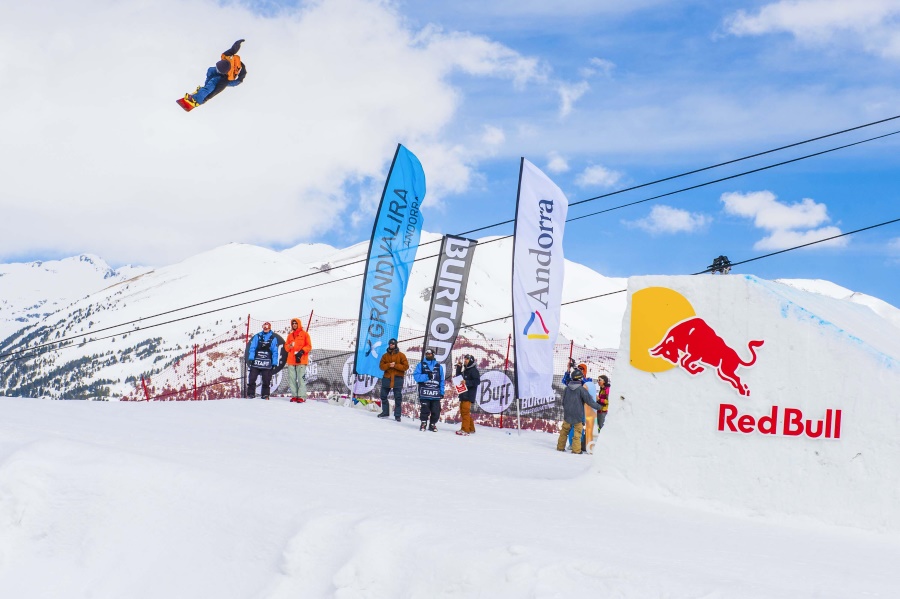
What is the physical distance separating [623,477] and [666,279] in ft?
6.95

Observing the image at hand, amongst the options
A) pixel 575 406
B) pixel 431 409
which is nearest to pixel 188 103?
pixel 431 409

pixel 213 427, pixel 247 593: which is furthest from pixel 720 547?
pixel 213 427

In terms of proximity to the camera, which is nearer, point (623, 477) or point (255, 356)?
point (623, 477)

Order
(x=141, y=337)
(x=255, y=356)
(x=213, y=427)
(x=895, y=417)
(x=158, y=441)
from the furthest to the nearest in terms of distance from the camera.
Answer: (x=141, y=337) < (x=255, y=356) < (x=213, y=427) < (x=158, y=441) < (x=895, y=417)

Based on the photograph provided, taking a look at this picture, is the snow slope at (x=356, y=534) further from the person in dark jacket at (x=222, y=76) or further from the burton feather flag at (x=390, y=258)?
the burton feather flag at (x=390, y=258)

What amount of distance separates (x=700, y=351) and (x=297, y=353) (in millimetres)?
10270

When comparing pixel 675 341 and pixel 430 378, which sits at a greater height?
pixel 675 341

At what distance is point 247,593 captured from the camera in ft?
20.4

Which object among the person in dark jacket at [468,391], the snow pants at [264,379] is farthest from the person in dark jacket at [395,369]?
the snow pants at [264,379]

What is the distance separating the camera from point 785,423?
7.84 m

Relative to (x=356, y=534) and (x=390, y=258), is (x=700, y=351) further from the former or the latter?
(x=390, y=258)

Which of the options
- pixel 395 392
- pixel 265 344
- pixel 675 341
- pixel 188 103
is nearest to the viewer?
pixel 675 341

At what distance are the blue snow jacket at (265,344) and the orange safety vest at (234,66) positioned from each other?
5.31m

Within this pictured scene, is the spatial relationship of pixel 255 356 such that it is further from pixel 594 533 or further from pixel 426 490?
pixel 594 533
